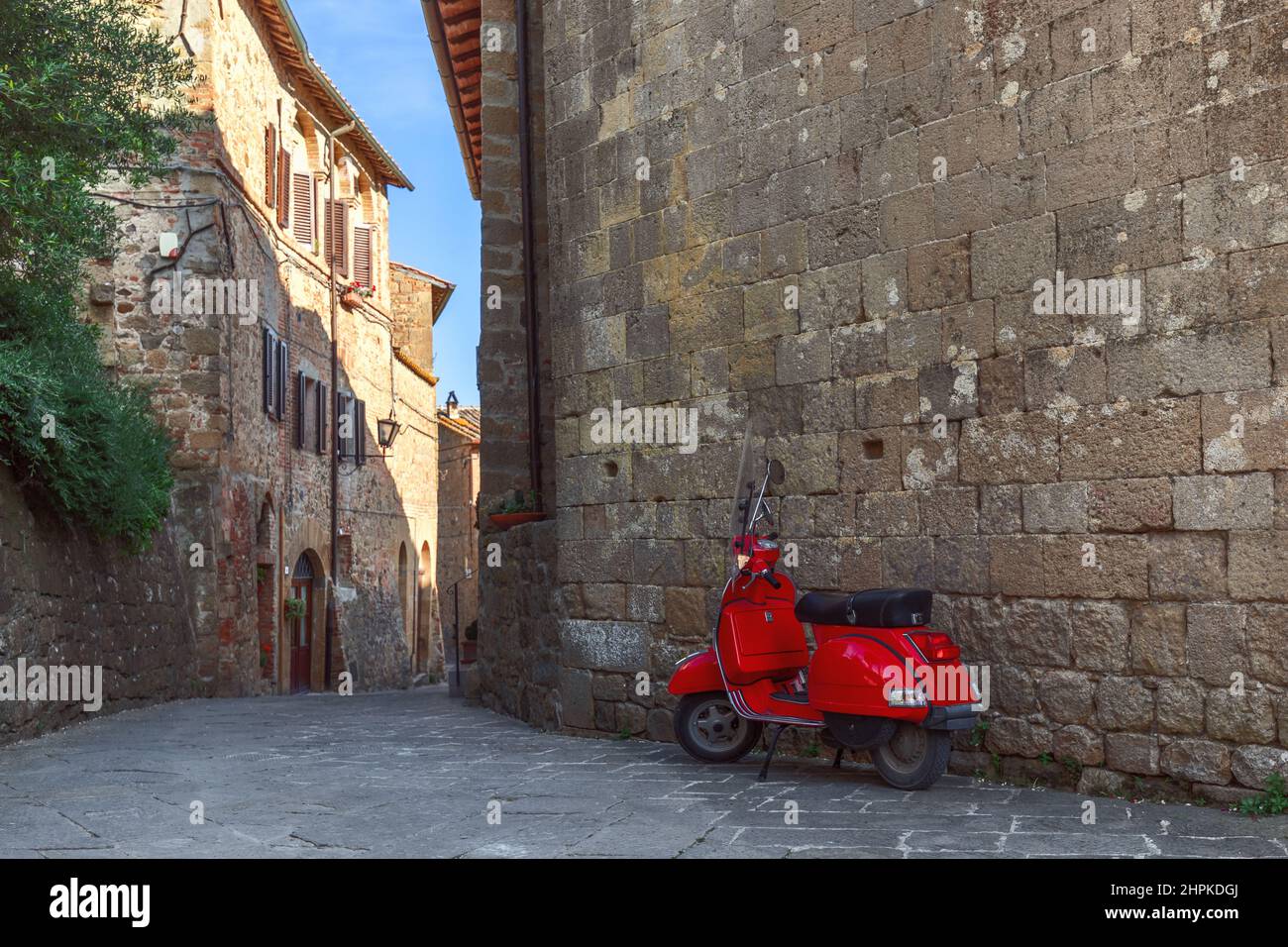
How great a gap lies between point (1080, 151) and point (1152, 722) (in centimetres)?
233

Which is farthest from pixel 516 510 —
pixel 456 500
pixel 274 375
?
pixel 456 500

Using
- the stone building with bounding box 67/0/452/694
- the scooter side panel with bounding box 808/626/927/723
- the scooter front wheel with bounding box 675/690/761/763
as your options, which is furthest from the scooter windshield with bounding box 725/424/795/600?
the stone building with bounding box 67/0/452/694

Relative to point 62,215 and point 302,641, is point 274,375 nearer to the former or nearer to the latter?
point 302,641

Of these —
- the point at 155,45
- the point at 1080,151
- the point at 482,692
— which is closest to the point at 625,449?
the point at 1080,151

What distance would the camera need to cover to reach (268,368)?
17.0m

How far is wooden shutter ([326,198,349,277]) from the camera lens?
2095cm

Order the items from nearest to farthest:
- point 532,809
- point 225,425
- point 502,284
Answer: point 532,809
point 502,284
point 225,425

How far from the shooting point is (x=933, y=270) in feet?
20.0

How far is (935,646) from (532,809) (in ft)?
5.74

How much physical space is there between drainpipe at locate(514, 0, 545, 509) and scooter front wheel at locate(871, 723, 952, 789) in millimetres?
4935

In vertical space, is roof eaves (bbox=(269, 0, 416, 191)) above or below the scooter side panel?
above

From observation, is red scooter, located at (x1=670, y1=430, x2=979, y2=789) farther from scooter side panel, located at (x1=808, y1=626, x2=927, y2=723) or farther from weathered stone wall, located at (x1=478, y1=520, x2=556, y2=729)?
weathered stone wall, located at (x1=478, y1=520, x2=556, y2=729)

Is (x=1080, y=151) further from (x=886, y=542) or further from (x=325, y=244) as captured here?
(x=325, y=244)

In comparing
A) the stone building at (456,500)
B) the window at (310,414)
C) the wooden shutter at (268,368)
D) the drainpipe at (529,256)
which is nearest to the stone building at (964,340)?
the drainpipe at (529,256)
